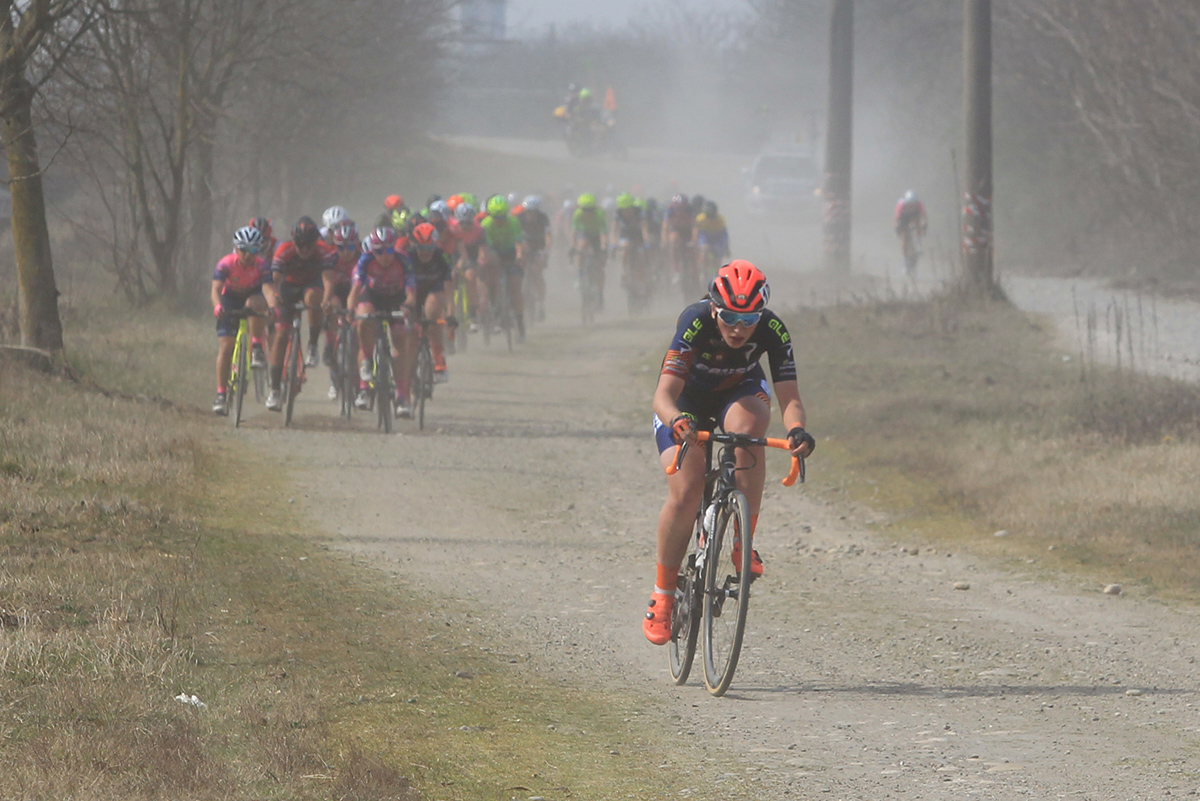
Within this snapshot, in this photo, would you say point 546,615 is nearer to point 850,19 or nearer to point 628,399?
point 628,399

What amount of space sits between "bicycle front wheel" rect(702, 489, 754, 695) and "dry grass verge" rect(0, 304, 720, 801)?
14.3 inches

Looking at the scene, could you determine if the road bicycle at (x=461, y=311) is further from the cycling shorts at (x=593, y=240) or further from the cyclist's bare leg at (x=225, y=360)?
the cyclist's bare leg at (x=225, y=360)

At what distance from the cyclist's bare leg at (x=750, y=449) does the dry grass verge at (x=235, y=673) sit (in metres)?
0.98

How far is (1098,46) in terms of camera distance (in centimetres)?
2719

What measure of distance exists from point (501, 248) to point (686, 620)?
15496mm

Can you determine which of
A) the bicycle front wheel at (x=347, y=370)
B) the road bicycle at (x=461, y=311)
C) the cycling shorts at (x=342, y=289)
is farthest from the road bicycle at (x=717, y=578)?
the road bicycle at (x=461, y=311)

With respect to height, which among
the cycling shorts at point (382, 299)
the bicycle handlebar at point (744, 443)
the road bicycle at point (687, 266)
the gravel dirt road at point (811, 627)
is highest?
the road bicycle at point (687, 266)

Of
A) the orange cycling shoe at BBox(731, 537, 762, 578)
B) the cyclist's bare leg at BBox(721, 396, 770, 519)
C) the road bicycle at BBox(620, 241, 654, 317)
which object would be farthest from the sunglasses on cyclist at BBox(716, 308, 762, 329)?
the road bicycle at BBox(620, 241, 654, 317)

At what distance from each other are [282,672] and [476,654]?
100 cm

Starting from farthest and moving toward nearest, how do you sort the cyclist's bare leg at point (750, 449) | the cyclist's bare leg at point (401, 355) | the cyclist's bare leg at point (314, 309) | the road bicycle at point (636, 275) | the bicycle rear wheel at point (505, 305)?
1. the road bicycle at point (636, 275)
2. the bicycle rear wheel at point (505, 305)
3. the cyclist's bare leg at point (401, 355)
4. the cyclist's bare leg at point (314, 309)
5. the cyclist's bare leg at point (750, 449)

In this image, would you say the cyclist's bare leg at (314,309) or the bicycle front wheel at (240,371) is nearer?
the bicycle front wheel at (240,371)

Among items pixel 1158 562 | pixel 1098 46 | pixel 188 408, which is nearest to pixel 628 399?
pixel 188 408

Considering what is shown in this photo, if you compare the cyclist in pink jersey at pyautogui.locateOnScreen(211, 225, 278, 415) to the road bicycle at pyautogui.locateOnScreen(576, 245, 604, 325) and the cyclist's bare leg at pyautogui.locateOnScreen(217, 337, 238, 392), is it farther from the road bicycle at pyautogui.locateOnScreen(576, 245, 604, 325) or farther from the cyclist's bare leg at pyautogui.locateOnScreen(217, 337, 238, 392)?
the road bicycle at pyautogui.locateOnScreen(576, 245, 604, 325)

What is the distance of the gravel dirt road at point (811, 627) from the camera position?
18.5 ft
